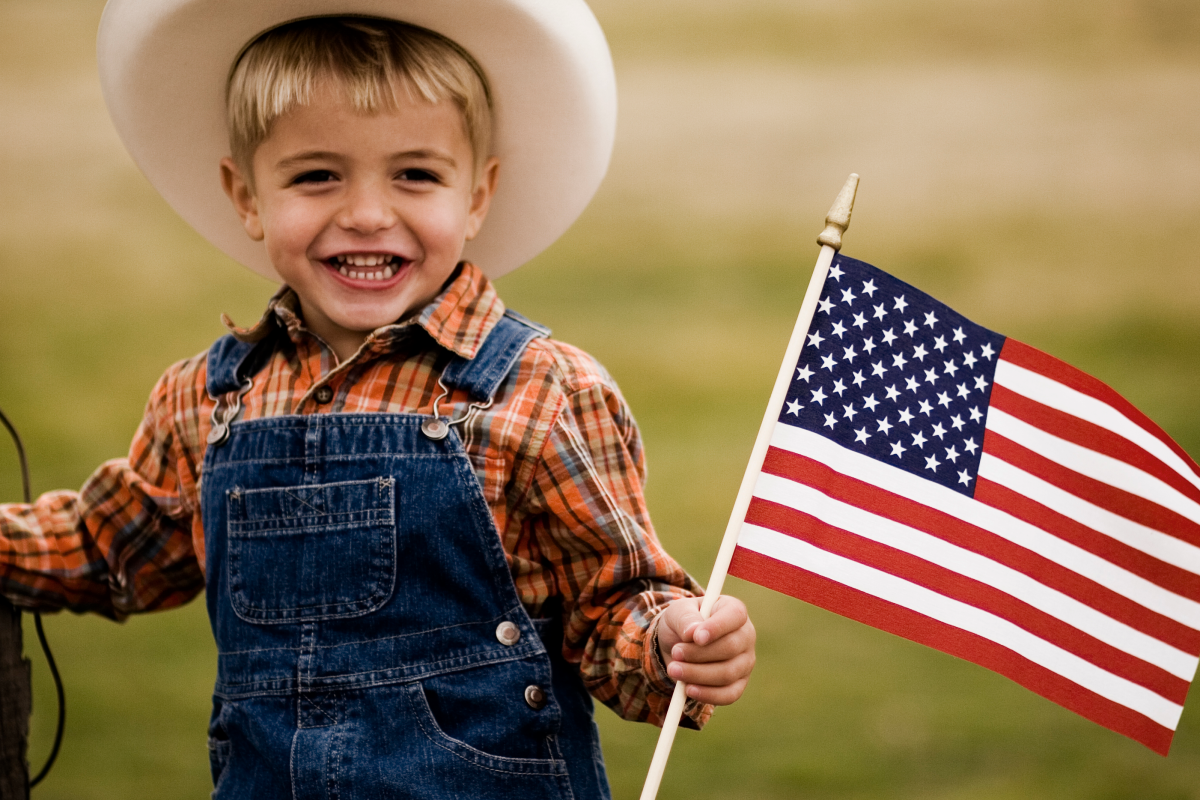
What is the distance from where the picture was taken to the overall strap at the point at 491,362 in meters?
1.30

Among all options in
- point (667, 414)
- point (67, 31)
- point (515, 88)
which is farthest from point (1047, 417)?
point (67, 31)

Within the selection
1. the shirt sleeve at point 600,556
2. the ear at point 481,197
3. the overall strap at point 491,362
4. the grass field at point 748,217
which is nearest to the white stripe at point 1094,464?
the shirt sleeve at point 600,556

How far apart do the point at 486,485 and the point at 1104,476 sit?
619 millimetres

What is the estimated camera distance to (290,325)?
1.41 metres

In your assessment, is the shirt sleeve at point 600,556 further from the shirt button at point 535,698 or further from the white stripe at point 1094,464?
the white stripe at point 1094,464

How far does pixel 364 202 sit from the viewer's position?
132 centimetres

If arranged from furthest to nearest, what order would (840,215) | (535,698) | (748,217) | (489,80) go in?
1. (748,217)
2. (489,80)
3. (535,698)
4. (840,215)

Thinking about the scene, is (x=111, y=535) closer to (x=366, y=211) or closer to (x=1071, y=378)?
(x=366, y=211)

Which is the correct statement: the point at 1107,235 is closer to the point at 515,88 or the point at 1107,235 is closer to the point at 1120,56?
the point at 1120,56

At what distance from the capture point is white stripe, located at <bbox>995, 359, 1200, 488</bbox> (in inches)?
49.2

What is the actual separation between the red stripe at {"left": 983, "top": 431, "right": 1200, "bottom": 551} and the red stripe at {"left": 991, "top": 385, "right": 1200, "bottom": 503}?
3 cm

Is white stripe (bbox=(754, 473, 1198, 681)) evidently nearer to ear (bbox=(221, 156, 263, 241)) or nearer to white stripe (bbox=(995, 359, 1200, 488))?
white stripe (bbox=(995, 359, 1200, 488))

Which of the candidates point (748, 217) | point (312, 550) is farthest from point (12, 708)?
point (748, 217)

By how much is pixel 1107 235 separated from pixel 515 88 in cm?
408
